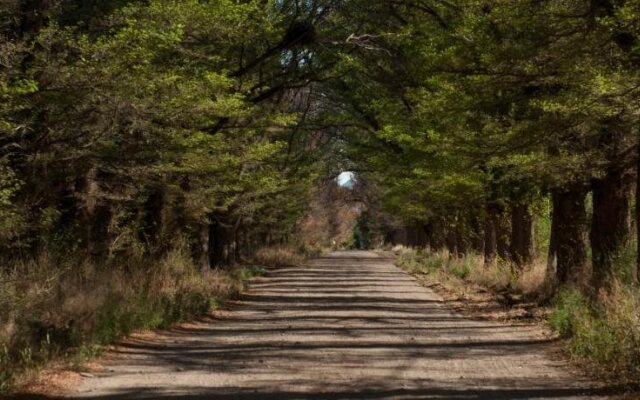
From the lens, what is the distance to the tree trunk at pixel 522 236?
75.2 feet

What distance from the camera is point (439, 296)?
2398 centimetres

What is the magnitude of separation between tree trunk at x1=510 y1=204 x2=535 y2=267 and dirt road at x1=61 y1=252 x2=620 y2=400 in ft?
17.1

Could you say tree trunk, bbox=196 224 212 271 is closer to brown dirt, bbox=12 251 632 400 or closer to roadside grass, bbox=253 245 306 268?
brown dirt, bbox=12 251 632 400

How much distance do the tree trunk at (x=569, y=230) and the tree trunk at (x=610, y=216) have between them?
1.87 m

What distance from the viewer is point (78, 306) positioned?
40.8 feet

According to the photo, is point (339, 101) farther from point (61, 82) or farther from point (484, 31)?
point (61, 82)

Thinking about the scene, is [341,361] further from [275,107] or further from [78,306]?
[275,107]

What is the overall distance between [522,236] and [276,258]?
85.6 ft

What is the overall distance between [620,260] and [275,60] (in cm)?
1279

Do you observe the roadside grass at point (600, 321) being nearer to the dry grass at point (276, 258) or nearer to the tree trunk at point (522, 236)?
the tree trunk at point (522, 236)

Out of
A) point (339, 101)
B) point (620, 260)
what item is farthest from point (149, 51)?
point (339, 101)

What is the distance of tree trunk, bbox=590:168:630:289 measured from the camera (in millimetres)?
15516

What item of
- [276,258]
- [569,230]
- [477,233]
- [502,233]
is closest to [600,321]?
[569,230]

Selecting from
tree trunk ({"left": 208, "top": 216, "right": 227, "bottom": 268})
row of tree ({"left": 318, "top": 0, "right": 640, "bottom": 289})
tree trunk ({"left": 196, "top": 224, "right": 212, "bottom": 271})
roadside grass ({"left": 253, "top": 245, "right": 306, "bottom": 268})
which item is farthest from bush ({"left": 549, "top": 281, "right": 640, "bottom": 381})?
roadside grass ({"left": 253, "top": 245, "right": 306, "bottom": 268})
